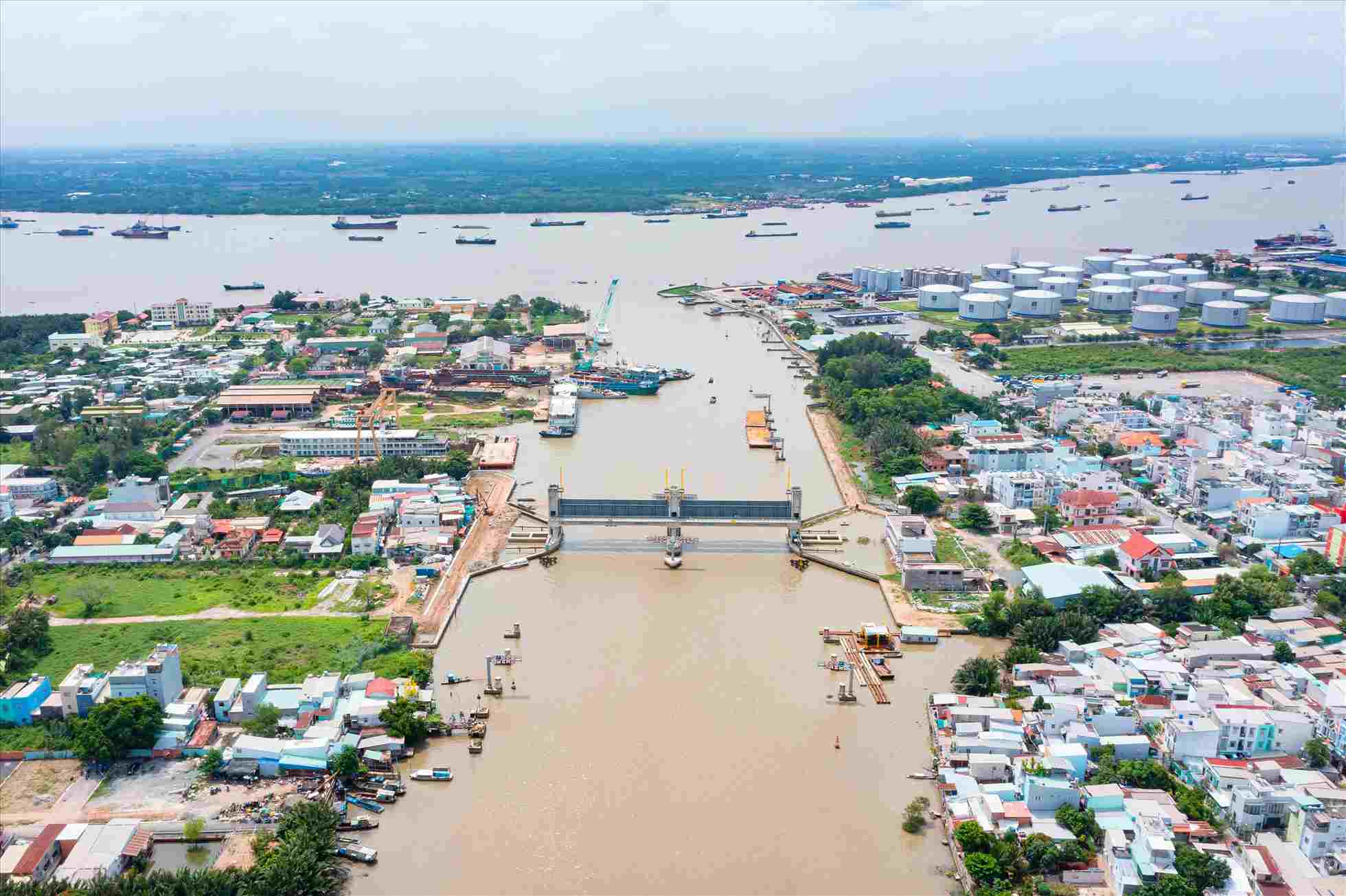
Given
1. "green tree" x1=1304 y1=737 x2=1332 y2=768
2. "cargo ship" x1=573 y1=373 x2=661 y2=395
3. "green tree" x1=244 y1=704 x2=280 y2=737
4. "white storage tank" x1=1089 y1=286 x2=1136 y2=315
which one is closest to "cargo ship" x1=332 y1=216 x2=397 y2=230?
"cargo ship" x1=573 y1=373 x2=661 y2=395

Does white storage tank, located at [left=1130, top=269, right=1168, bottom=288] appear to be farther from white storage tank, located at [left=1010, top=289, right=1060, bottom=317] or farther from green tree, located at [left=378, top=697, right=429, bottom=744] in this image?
green tree, located at [left=378, top=697, right=429, bottom=744]

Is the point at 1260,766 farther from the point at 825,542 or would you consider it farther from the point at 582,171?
the point at 582,171

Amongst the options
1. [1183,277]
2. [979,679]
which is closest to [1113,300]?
[1183,277]

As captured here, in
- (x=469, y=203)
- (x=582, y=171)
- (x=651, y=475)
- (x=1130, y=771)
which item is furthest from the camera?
(x=582, y=171)

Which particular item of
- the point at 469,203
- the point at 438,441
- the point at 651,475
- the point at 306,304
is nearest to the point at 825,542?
the point at 651,475

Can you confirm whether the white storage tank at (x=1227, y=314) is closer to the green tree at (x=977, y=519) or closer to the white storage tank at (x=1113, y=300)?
the white storage tank at (x=1113, y=300)
